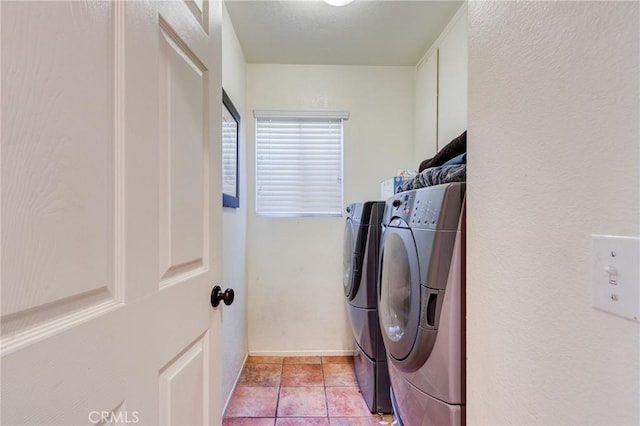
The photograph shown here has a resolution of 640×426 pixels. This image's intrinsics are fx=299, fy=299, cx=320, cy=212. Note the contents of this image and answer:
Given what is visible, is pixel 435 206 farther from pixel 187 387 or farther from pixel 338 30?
pixel 338 30

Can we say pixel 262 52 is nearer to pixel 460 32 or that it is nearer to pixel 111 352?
pixel 460 32

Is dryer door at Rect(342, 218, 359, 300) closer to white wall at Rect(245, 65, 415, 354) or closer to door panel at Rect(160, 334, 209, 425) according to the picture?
white wall at Rect(245, 65, 415, 354)

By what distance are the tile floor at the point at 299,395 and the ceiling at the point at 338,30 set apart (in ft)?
7.62

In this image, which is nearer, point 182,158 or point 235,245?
→ point 182,158

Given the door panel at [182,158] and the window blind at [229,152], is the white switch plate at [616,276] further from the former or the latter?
the window blind at [229,152]

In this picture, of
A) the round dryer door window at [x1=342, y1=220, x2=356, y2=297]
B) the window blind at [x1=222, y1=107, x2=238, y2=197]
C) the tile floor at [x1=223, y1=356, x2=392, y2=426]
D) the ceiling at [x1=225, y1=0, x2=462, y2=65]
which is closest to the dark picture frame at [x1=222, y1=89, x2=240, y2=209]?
the window blind at [x1=222, y1=107, x2=238, y2=197]

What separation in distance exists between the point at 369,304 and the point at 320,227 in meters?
0.85

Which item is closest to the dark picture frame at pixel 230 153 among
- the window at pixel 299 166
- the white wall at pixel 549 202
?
the window at pixel 299 166

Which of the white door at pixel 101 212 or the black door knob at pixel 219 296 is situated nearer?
the white door at pixel 101 212

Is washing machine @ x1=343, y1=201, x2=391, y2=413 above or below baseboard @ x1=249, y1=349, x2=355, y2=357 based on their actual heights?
above

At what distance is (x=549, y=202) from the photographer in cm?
55

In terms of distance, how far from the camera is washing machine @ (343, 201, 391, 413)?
170cm

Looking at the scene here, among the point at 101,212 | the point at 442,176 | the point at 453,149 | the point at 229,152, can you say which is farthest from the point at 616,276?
the point at 229,152

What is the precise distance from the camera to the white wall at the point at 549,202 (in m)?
0.43
